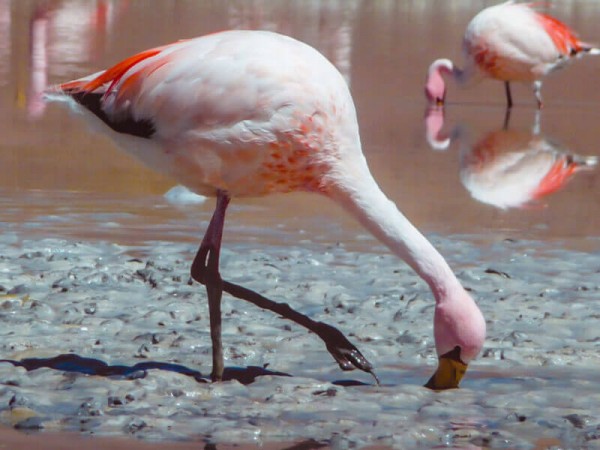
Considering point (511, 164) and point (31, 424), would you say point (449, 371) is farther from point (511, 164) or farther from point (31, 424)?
point (511, 164)

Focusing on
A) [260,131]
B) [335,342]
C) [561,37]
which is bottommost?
[335,342]

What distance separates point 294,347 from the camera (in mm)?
5555

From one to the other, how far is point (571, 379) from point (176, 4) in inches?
897

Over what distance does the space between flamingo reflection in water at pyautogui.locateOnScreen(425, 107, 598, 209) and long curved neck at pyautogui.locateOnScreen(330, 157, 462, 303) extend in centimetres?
401

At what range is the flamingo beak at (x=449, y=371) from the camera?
4898 millimetres

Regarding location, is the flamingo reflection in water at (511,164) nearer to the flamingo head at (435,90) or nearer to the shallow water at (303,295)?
the shallow water at (303,295)

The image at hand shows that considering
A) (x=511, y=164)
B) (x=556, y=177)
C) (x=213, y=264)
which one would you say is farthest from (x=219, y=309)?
(x=511, y=164)

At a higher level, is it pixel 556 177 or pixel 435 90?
pixel 435 90

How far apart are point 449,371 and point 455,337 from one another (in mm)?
145

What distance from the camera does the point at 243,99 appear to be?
508 centimetres

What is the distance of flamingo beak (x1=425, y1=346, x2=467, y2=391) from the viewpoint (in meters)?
4.90

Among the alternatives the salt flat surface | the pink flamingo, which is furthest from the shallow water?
the pink flamingo

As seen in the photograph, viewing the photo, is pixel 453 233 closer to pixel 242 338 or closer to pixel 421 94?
pixel 242 338

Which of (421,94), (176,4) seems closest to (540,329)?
(421,94)
